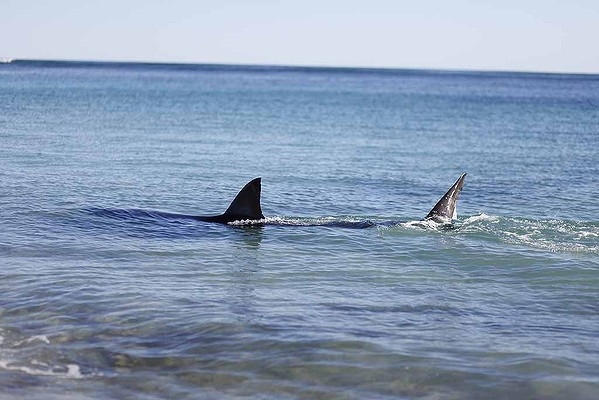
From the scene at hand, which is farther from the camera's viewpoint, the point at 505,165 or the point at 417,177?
the point at 505,165

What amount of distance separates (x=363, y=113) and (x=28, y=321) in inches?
2436

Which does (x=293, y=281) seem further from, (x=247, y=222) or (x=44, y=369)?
(x=44, y=369)

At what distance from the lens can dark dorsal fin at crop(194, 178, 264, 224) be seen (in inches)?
806

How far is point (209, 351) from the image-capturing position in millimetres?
11992

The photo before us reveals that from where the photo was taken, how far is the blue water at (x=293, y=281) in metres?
11.2

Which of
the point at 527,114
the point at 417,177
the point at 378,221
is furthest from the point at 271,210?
the point at 527,114

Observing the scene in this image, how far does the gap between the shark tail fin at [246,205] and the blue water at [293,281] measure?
499mm

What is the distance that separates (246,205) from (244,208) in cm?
9

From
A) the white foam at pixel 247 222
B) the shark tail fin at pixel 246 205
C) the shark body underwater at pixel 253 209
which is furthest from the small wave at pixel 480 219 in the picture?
the shark tail fin at pixel 246 205

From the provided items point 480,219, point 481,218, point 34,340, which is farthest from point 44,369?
point 481,218

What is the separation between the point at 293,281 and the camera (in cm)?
1581

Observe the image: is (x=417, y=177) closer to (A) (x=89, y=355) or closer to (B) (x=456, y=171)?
(B) (x=456, y=171)

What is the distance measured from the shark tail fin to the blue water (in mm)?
499

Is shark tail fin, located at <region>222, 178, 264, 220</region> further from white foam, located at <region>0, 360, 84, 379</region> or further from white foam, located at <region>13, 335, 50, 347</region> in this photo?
white foam, located at <region>0, 360, 84, 379</region>
